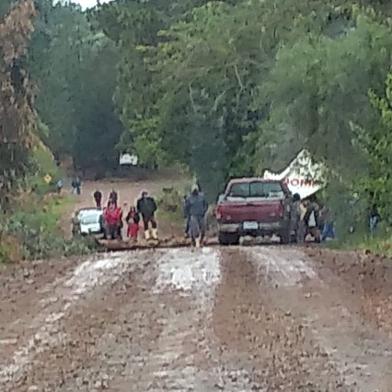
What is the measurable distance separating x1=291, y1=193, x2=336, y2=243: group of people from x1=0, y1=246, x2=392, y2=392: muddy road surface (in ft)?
43.3

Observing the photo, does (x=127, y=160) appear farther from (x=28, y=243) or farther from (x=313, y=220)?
(x=28, y=243)

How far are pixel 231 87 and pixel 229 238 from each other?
58.8 ft

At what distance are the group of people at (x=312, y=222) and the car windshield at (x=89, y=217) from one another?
51.3 feet

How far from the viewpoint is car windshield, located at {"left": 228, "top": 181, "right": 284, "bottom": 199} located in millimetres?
35219

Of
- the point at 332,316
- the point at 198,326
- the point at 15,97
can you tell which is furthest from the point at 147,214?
the point at 198,326

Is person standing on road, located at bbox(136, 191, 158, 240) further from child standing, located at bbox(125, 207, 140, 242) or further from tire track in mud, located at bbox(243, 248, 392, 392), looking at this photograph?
tire track in mud, located at bbox(243, 248, 392, 392)

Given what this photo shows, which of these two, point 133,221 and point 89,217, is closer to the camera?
point 133,221

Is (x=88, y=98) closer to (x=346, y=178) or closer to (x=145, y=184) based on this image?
(x=145, y=184)

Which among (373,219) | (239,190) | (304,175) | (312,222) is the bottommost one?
(312,222)

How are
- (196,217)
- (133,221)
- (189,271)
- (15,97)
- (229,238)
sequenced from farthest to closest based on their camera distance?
(133,221)
(196,217)
(229,238)
(15,97)
(189,271)

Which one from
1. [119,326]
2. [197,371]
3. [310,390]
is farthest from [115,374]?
[119,326]

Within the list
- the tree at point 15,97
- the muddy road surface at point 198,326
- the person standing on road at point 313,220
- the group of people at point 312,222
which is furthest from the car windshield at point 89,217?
the muddy road surface at point 198,326

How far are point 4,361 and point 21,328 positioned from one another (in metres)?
2.44

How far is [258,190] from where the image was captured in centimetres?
3547
